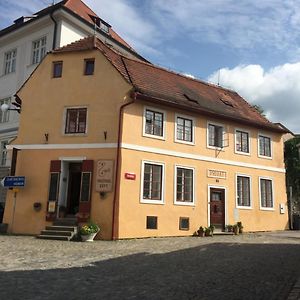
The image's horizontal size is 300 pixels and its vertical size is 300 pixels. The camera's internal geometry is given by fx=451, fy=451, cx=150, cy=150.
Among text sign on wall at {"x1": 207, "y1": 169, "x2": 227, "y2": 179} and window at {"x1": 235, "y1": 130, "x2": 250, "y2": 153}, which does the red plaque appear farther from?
window at {"x1": 235, "y1": 130, "x2": 250, "y2": 153}

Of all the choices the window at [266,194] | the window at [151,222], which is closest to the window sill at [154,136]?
the window at [151,222]

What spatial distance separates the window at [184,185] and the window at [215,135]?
228cm

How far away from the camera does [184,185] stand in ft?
71.6

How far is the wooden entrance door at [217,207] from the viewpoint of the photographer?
22922mm

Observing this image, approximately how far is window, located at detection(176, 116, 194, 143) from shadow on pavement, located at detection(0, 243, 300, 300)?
928cm

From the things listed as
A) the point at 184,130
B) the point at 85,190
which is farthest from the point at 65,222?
the point at 184,130

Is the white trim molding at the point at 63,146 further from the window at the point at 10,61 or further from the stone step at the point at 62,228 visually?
the window at the point at 10,61

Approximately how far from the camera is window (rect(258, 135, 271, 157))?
25953mm

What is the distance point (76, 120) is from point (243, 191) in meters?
9.91

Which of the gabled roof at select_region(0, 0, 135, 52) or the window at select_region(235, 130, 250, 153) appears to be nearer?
the window at select_region(235, 130, 250, 153)

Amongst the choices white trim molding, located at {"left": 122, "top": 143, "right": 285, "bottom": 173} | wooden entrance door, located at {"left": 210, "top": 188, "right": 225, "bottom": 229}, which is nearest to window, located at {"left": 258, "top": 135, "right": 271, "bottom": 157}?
white trim molding, located at {"left": 122, "top": 143, "right": 285, "bottom": 173}

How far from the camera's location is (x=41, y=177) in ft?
67.8

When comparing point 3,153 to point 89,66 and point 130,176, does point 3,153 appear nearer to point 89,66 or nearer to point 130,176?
point 89,66

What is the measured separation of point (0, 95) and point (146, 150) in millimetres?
13925
